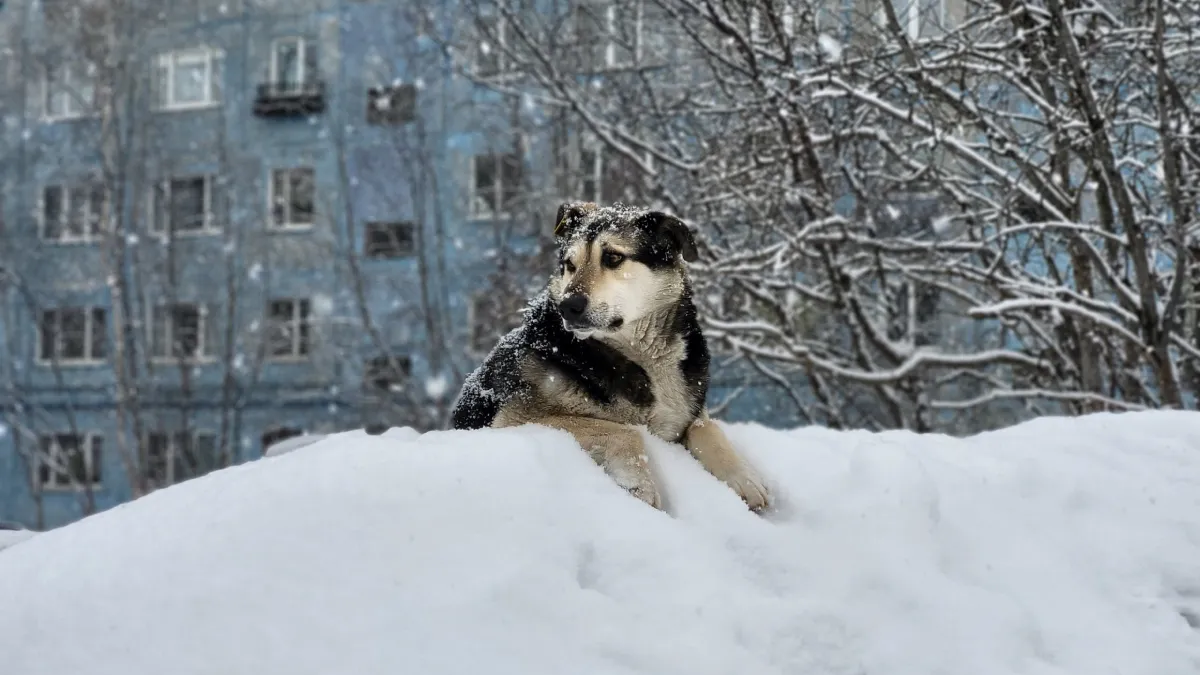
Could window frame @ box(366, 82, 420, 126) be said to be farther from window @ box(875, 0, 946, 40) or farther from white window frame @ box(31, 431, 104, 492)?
window @ box(875, 0, 946, 40)

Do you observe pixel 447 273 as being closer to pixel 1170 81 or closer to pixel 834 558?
pixel 1170 81

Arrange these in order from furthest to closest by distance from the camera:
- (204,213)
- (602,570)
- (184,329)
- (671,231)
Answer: (204,213) < (184,329) < (671,231) < (602,570)

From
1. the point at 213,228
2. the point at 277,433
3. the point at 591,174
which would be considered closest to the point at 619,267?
the point at 591,174

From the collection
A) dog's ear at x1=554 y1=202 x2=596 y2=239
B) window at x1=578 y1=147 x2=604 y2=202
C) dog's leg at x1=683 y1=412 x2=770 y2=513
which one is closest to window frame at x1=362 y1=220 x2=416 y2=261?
window at x1=578 y1=147 x2=604 y2=202

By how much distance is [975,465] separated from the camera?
3.18 m

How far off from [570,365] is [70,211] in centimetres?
2560

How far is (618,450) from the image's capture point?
2818mm

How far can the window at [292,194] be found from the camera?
23766mm

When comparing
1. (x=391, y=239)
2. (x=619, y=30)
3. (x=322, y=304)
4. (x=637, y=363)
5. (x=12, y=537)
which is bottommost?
(x=322, y=304)

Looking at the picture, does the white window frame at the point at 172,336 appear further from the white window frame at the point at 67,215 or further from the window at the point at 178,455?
the white window frame at the point at 67,215

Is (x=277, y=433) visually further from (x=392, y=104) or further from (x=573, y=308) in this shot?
(x=573, y=308)

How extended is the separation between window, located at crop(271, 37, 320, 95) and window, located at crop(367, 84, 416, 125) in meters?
2.60

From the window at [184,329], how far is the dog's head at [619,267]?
21.8m

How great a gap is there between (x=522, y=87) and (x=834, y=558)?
37.4 feet
